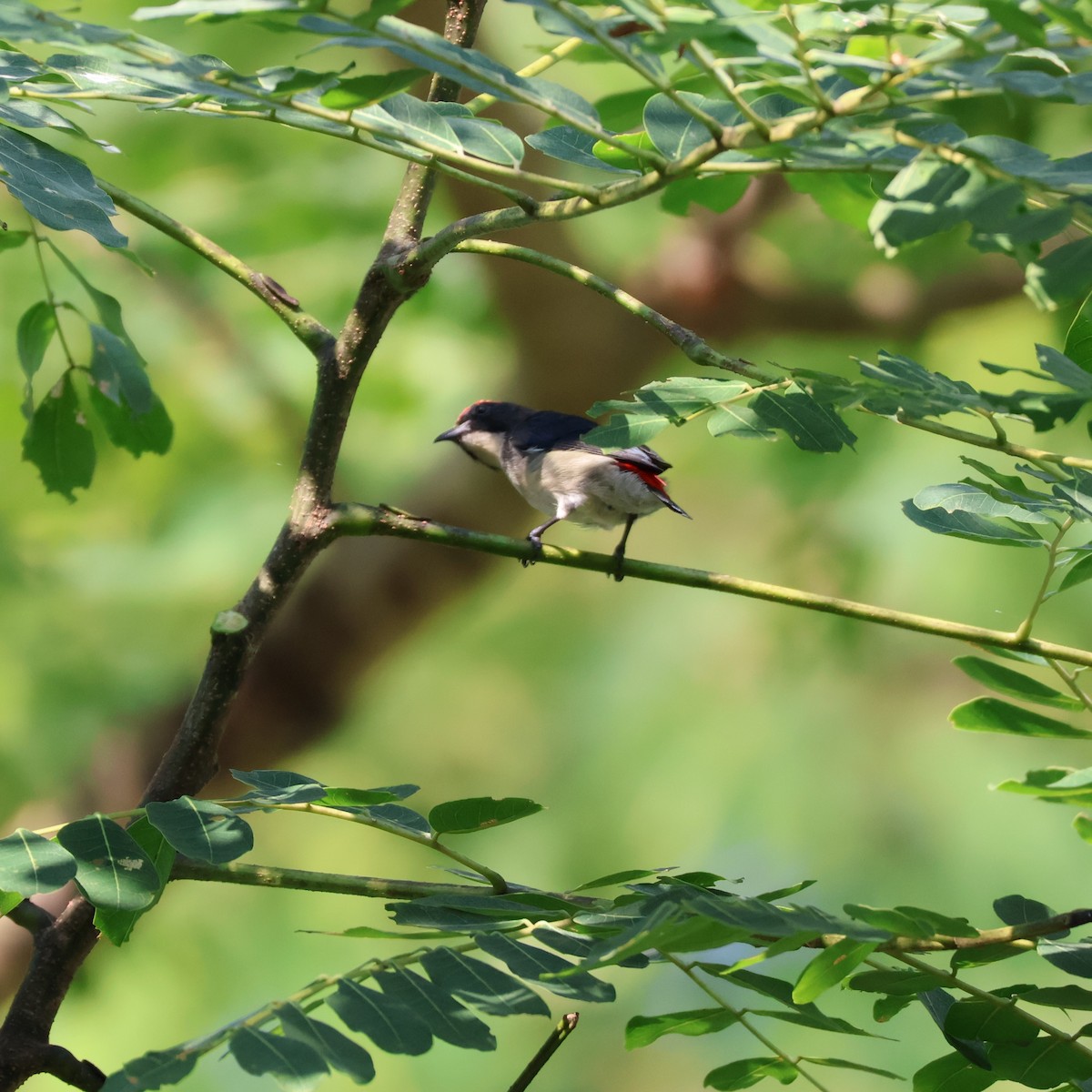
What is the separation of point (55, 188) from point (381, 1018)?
51 cm

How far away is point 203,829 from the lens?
674 mm

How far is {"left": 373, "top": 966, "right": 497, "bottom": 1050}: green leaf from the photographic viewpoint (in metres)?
0.57

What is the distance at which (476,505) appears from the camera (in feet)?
8.56

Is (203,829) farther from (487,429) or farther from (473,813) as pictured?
(487,429)

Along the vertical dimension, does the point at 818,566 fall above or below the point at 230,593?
above

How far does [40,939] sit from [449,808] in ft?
0.96

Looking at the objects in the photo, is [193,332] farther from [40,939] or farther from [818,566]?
[40,939]

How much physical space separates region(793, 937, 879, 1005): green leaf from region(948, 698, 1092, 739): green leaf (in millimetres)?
123

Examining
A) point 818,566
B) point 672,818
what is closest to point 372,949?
point 672,818

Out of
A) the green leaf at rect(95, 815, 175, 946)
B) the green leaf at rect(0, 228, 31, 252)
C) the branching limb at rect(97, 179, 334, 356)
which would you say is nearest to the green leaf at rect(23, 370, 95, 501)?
the green leaf at rect(0, 228, 31, 252)

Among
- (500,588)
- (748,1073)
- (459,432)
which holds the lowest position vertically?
(500,588)

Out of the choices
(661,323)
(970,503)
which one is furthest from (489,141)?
(970,503)

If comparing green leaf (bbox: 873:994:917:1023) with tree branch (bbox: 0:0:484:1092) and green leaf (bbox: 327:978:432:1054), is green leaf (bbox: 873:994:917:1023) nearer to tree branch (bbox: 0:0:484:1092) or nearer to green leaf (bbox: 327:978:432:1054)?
green leaf (bbox: 327:978:432:1054)

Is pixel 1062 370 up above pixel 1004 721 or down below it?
above
